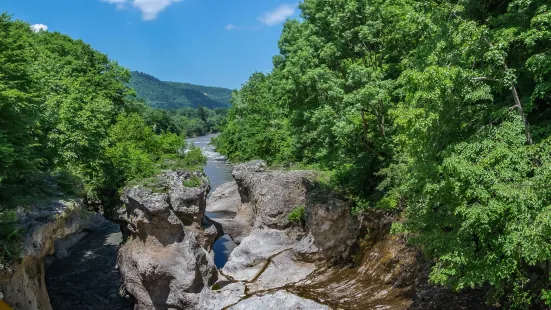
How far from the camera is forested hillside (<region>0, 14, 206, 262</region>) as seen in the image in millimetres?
15641

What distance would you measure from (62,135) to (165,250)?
9165 mm

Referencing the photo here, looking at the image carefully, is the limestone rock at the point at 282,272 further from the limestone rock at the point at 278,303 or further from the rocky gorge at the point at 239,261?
the limestone rock at the point at 278,303

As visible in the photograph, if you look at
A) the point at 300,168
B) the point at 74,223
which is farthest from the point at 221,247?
the point at 74,223

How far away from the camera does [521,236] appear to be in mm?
9102

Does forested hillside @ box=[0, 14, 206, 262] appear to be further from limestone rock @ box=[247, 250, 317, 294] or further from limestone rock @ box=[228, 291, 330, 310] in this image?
limestone rock @ box=[228, 291, 330, 310]

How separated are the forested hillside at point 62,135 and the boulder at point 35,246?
1.49 feet

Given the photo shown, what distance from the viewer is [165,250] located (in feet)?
67.4

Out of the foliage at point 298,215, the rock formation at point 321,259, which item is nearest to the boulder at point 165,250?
the rock formation at point 321,259

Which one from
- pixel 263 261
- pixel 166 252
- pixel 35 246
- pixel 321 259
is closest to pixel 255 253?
pixel 263 261

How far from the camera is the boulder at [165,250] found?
20094 millimetres

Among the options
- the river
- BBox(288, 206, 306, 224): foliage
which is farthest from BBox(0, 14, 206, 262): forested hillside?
BBox(288, 206, 306, 224): foliage

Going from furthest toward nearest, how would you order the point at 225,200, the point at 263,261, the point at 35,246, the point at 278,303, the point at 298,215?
the point at 225,200 < the point at 298,215 < the point at 263,261 < the point at 278,303 < the point at 35,246

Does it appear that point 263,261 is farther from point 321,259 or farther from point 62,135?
point 62,135

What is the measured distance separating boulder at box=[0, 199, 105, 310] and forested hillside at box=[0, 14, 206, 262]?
0.45m
